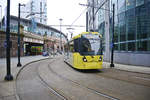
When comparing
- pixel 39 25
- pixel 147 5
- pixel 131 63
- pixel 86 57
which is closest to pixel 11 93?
pixel 86 57

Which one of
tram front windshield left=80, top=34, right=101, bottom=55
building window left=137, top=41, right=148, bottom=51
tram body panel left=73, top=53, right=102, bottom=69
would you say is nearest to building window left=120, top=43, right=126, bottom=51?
building window left=137, top=41, right=148, bottom=51

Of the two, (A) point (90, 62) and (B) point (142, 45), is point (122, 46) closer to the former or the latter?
(B) point (142, 45)

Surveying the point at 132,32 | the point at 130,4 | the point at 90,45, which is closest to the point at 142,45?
the point at 132,32

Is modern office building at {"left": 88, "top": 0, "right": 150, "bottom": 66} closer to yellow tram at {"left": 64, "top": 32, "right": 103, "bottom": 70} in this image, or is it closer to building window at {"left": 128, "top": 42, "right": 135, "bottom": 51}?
building window at {"left": 128, "top": 42, "right": 135, "bottom": 51}

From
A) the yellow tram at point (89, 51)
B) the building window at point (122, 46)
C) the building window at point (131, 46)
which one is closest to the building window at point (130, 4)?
the building window at point (131, 46)

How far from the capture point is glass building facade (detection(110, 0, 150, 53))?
1491 centimetres

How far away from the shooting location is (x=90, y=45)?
34.7 feet

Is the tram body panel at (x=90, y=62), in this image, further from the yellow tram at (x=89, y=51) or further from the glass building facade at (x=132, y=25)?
the glass building facade at (x=132, y=25)

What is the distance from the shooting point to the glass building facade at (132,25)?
14.9 m

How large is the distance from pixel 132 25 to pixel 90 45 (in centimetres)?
927

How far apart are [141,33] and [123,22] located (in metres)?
3.74

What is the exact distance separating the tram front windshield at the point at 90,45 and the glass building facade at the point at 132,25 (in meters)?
7.27

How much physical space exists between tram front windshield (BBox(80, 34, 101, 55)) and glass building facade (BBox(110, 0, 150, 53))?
727 cm

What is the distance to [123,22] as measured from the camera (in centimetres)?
1833
